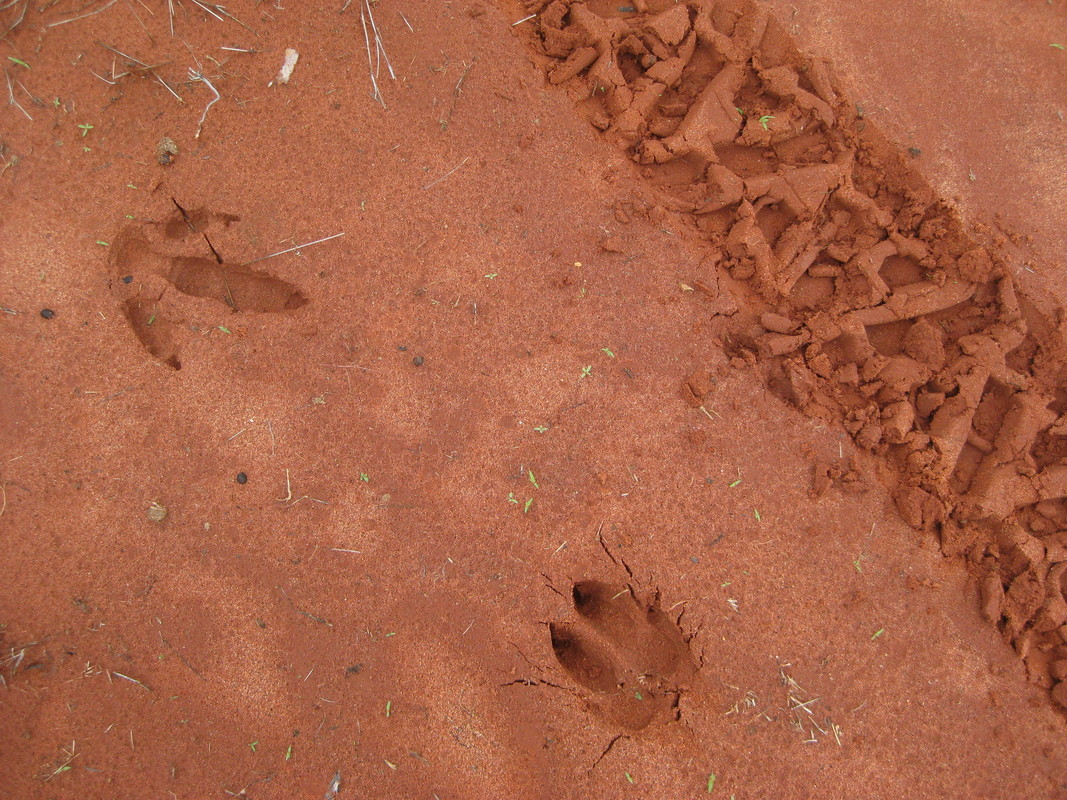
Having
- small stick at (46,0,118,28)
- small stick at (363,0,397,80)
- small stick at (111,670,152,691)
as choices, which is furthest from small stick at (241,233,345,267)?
small stick at (111,670,152,691)

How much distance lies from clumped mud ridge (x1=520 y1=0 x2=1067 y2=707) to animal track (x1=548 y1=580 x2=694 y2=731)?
858 millimetres

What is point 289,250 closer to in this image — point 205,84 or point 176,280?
point 176,280

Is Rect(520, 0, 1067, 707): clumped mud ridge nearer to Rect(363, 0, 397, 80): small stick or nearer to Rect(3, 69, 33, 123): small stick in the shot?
Rect(363, 0, 397, 80): small stick

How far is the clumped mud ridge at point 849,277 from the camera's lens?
242 centimetres

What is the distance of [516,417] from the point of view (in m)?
2.33

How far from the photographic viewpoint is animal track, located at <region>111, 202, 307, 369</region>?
7.75ft

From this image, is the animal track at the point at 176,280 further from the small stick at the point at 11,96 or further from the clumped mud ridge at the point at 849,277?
the clumped mud ridge at the point at 849,277

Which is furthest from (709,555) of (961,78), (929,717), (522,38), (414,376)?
(961,78)

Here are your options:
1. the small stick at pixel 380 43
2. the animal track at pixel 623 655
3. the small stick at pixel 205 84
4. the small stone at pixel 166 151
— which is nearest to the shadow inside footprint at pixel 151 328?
the small stone at pixel 166 151

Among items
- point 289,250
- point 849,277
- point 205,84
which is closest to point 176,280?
point 289,250

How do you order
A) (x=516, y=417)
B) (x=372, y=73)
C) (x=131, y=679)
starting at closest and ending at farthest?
(x=131, y=679) → (x=516, y=417) → (x=372, y=73)

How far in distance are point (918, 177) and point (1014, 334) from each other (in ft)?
2.44

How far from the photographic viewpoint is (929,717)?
2.30m

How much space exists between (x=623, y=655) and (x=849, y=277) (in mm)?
1750
